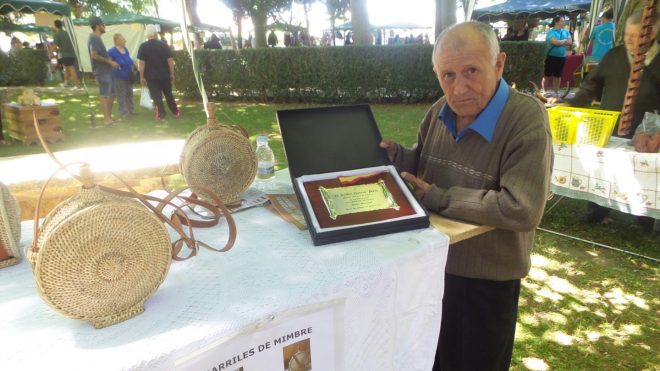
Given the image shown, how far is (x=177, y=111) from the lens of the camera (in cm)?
866

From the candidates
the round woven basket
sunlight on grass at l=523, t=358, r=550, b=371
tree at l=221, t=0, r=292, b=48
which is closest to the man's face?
the round woven basket

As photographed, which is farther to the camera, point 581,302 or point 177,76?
point 177,76

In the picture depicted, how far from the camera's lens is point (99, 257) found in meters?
0.85

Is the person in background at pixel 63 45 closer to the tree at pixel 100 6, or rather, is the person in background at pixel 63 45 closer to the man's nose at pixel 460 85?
the man's nose at pixel 460 85

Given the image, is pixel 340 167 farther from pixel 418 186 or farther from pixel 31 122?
pixel 31 122

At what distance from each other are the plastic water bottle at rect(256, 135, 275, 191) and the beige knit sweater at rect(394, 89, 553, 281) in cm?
58

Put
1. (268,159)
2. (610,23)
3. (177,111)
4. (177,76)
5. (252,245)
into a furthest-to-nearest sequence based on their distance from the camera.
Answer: (177,76)
(177,111)
(610,23)
(268,159)
(252,245)

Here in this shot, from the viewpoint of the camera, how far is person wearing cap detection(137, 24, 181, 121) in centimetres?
778

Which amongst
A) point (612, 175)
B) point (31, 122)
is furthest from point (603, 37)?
point (31, 122)

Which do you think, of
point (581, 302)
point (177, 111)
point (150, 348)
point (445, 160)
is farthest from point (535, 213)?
point (177, 111)

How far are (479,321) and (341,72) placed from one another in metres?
8.68

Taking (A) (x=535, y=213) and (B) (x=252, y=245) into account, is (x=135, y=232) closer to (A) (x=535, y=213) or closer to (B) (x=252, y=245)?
(B) (x=252, y=245)

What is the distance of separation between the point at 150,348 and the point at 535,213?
3.61 ft

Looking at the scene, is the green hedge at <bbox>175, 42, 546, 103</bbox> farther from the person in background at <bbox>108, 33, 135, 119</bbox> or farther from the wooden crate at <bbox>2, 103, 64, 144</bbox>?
the wooden crate at <bbox>2, 103, 64, 144</bbox>
